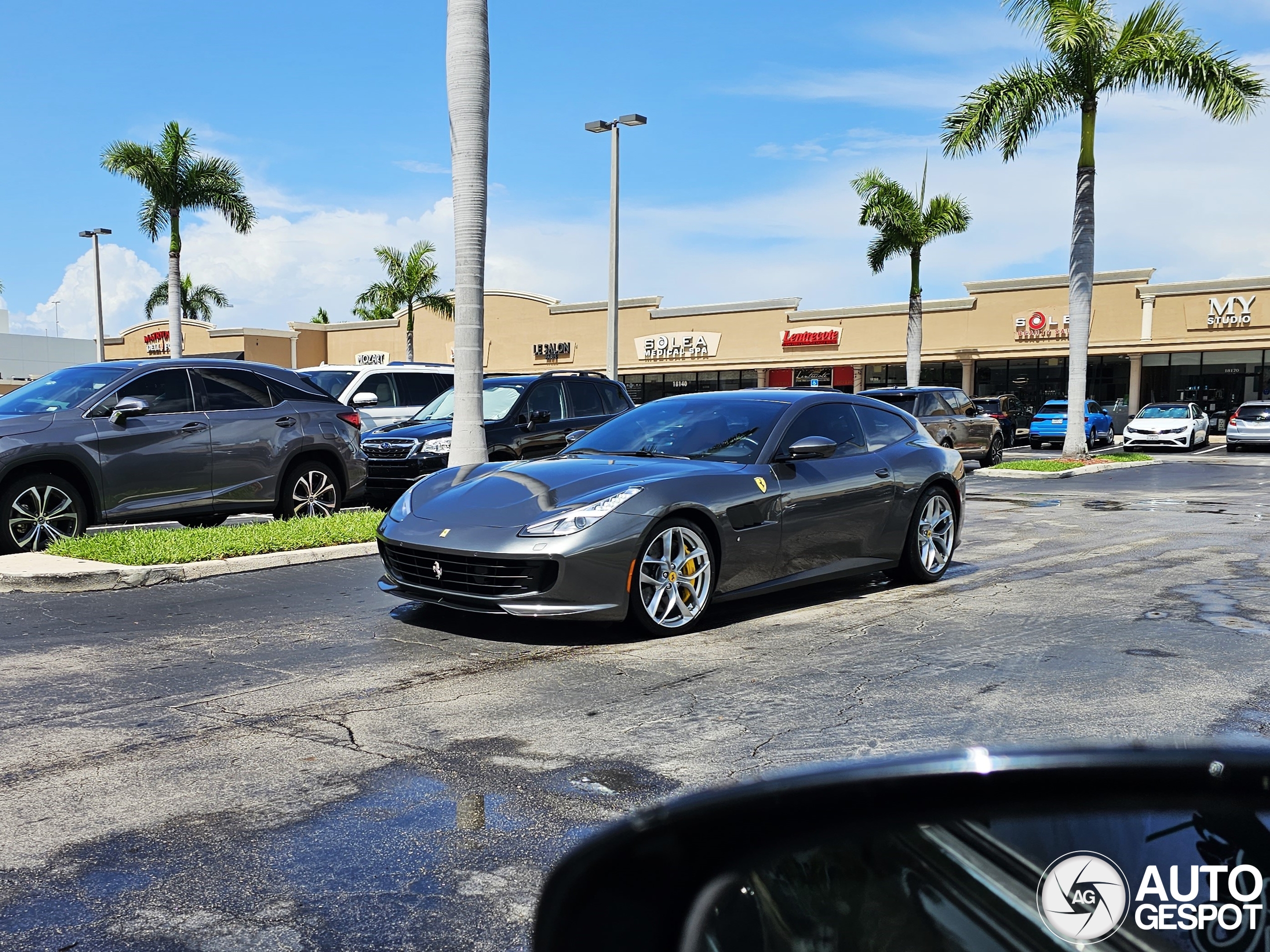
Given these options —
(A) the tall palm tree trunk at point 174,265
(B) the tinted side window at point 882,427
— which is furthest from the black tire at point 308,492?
(A) the tall palm tree trunk at point 174,265

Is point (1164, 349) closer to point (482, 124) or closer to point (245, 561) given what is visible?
point (482, 124)

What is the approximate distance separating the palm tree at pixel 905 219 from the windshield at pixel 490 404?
23.7 m

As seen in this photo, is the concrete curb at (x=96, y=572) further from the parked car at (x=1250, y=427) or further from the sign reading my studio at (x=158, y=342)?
the sign reading my studio at (x=158, y=342)

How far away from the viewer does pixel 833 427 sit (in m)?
8.29

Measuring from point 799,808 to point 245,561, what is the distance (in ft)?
28.0

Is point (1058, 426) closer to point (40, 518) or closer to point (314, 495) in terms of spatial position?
point (314, 495)

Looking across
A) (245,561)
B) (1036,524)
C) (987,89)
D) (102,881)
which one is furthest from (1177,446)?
(102,881)

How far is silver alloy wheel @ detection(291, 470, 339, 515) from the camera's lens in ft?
38.0

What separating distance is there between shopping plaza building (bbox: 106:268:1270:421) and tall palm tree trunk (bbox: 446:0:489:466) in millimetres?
30630

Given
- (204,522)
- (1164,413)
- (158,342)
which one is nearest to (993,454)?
(1164,413)

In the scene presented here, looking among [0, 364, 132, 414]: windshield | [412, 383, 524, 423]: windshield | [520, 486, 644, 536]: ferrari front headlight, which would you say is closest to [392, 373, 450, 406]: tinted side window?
[412, 383, 524, 423]: windshield

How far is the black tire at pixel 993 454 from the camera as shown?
82.9 ft

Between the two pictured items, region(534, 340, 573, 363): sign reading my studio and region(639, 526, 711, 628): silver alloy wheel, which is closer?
region(639, 526, 711, 628): silver alloy wheel

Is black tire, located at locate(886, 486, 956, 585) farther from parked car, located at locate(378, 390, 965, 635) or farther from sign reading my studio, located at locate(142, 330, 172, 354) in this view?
sign reading my studio, located at locate(142, 330, 172, 354)
